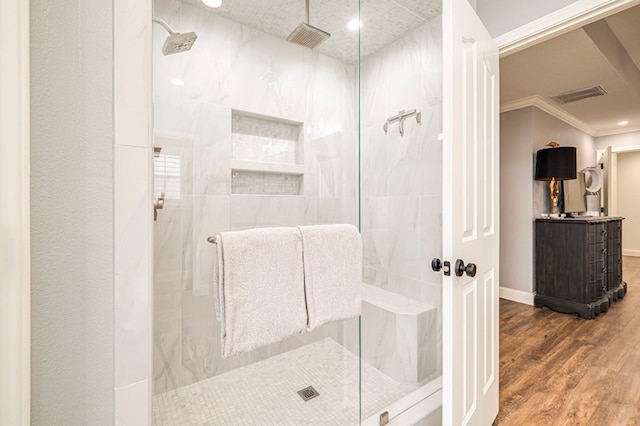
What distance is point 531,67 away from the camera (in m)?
2.84

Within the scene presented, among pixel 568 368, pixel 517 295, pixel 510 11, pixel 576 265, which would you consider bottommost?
pixel 568 368

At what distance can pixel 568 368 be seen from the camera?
7.14 ft

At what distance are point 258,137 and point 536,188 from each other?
3553 millimetres

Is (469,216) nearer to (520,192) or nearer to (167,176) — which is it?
(167,176)

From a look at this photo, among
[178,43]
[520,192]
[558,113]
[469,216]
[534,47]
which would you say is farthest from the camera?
[558,113]

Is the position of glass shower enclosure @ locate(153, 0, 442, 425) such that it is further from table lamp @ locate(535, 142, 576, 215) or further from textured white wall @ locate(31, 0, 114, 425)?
table lamp @ locate(535, 142, 576, 215)

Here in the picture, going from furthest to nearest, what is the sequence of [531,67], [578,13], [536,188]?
[536,188], [531,67], [578,13]

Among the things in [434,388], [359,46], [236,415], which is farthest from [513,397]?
[359,46]

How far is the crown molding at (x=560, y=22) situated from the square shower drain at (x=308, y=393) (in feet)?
6.90

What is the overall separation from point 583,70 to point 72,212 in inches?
160

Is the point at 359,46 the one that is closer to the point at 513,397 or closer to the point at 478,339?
the point at 478,339

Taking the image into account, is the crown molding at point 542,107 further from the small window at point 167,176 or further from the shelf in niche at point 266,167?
the small window at point 167,176

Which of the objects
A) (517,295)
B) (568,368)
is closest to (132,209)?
(568,368)
